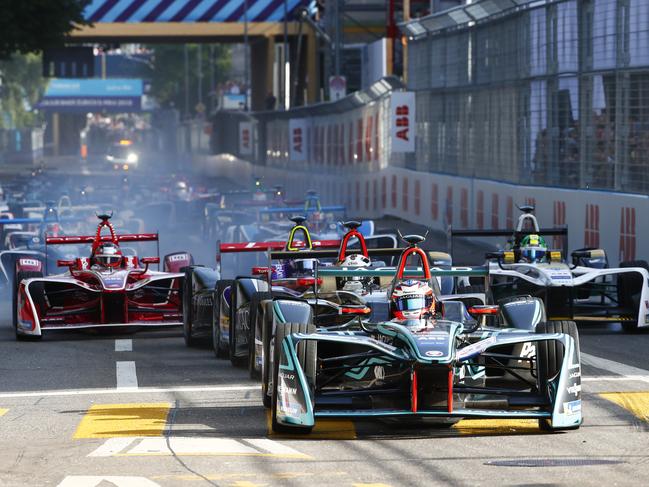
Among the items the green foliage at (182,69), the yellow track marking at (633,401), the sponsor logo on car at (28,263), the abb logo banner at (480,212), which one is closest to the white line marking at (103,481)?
the yellow track marking at (633,401)

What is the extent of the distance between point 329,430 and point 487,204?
771 inches

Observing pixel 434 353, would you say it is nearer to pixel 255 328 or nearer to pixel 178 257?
pixel 255 328

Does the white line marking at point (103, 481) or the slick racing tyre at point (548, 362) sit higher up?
the slick racing tyre at point (548, 362)

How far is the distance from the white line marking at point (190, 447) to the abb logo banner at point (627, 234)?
1222cm

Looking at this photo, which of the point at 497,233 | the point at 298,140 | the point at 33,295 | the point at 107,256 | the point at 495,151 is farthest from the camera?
the point at 298,140

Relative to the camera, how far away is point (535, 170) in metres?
27.6

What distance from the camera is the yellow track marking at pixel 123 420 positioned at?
10.9m

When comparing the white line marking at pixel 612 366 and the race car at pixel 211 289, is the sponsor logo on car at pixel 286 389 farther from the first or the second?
the race car at pixel 211 289

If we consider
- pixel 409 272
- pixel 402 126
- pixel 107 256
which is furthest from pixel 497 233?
pixel 402 126

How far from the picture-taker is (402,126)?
39.7 meters

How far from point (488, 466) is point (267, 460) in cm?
125

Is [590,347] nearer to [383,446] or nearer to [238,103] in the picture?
[383,446]

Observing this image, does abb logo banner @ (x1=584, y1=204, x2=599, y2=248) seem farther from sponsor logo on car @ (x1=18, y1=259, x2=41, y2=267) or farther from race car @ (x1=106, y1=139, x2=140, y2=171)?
race car @ (x1=106, y1=139, x2=140, y2=171)

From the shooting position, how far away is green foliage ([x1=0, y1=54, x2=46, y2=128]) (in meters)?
153
